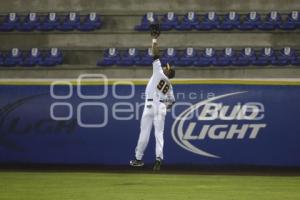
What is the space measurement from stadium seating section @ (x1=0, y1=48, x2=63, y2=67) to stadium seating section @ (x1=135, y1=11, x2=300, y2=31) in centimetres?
267

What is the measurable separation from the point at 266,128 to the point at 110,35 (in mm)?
8925

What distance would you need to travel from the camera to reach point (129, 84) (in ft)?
46.5

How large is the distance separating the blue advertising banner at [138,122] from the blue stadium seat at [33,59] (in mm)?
6637

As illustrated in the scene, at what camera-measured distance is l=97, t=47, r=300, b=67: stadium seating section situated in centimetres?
2025

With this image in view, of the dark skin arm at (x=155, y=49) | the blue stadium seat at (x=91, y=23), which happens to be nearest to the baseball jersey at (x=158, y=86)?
the dark skin arm at (x=155, y=49)

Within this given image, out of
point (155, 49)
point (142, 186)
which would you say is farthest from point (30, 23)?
point (142, 186)

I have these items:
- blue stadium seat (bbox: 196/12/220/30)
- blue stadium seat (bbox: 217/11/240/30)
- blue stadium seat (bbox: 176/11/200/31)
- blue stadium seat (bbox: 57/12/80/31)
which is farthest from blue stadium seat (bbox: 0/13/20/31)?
blue stadium seat (bbox: 217/11/240/30)

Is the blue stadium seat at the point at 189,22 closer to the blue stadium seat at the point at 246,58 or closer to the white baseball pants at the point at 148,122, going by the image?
the blue stadium seat at the point at 246,58

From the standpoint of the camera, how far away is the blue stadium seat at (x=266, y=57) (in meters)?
20.2

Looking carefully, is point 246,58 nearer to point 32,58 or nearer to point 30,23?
point 32,58

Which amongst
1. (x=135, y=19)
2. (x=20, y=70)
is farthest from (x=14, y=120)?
(x=135, y=19)

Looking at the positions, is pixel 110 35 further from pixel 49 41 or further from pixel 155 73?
pixel 155 73

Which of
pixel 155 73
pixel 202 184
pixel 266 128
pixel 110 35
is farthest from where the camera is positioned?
pixel 110 35

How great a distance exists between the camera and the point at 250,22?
20.9 metres
